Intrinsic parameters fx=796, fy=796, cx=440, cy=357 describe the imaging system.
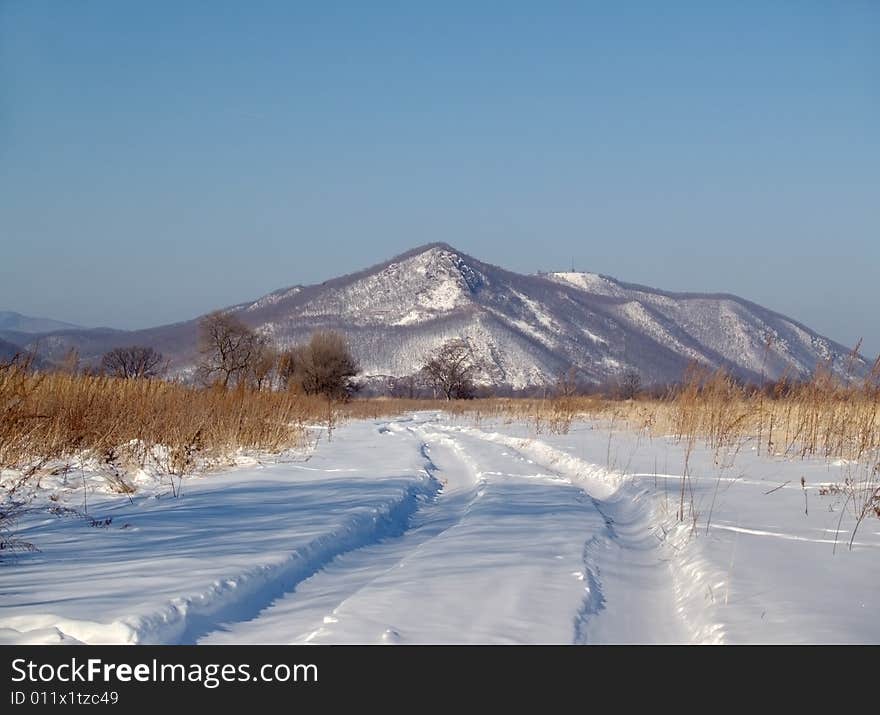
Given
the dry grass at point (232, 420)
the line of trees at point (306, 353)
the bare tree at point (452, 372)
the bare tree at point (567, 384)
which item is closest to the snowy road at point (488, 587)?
the dry grass at point (232, 420)

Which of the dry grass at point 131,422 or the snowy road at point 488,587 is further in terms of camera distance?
the dry grass at point 131,422

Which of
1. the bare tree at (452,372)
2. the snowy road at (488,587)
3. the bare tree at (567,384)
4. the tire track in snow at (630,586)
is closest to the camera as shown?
the snowy road at (488,587)

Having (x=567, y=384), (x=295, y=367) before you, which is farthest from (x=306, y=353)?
(x=567, y=384)

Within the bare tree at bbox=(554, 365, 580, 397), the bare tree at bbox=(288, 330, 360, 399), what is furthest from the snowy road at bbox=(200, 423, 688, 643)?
the bare tree at bbox=(288, 330, 360, 399)

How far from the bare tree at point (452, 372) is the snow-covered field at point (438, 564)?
82215 millimetres

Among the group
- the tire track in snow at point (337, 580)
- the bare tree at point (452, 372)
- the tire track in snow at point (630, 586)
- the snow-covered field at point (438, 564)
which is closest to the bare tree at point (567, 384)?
the snow-covered field at point (438, 564)

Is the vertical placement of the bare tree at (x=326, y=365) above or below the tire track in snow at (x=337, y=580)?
above

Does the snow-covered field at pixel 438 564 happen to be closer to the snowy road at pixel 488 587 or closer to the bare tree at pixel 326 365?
the snowy road at pixel 488 587

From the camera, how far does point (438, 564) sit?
4.90 m

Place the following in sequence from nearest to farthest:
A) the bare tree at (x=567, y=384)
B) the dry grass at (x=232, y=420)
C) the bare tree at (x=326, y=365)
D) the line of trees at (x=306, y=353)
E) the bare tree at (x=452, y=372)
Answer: the dry grass at (x=232, y=420) → the bare tree at (x=567, y=384) → the line of trees at (x=306, y=353) → the bare tree at (x=326, y=365) → the bare tree at (x=452, y=372)

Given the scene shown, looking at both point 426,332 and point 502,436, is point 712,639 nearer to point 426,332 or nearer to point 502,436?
point 502,436

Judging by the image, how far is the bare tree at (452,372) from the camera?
91562mm

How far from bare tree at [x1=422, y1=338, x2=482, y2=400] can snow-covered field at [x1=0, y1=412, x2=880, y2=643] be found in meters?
82.2
